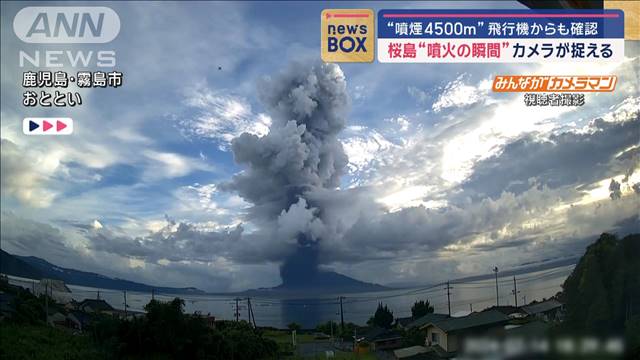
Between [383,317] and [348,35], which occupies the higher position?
[348,35]

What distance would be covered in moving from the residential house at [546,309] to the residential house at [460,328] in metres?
0.27

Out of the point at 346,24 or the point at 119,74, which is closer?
the point at 346,24

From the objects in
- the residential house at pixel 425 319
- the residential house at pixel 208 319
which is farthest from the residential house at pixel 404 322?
the residential house at pixel 208 319

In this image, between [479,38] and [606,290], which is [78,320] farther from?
[606,290]

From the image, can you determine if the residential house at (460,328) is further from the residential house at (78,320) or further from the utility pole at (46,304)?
the utility pole at (46,304)

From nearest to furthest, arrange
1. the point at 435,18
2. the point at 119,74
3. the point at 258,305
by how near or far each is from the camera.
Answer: the point at 435,18
the point at 119,74
the point at 258,305

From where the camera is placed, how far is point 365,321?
4.14 meters

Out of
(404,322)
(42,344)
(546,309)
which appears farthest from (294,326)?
(546,309)

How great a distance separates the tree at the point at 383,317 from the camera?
4.08 meters

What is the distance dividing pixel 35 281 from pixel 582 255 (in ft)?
16.7

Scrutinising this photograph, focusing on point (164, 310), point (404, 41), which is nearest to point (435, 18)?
point (404, 41)

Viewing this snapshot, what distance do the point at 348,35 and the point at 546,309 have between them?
3.04 m

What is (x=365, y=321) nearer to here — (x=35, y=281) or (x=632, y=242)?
(x=632, y=242)

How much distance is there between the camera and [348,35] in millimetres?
3391
